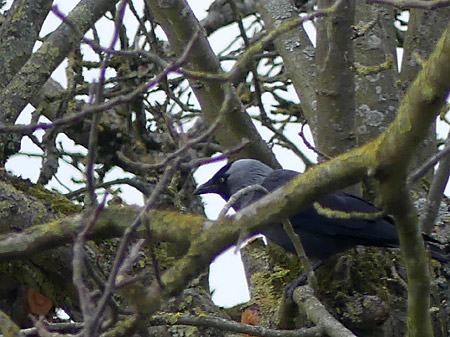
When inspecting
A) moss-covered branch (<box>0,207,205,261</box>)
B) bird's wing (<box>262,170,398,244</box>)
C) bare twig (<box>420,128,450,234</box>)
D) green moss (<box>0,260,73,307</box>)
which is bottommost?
moss-covered branch (<box>0,207,205,261</box>)

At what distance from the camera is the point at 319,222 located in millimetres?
6109

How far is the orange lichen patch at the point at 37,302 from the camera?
4.39 metres

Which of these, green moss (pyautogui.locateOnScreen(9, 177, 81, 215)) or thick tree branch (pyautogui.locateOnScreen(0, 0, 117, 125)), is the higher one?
thick tree branch (pyautogui.locateOnScreen(0, 0, 117, 125))

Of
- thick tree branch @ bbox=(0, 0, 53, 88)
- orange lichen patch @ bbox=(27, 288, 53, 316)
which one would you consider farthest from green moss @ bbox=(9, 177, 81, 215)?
thick tree branch @ bbox=(0, 0, 53, 88)

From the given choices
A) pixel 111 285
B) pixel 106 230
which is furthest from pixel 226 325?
pixel 111 285

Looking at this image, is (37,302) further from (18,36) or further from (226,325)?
(18,36)

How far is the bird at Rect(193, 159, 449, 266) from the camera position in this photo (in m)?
5.07

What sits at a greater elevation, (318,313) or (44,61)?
(44,61)

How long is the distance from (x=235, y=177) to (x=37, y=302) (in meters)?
2.53

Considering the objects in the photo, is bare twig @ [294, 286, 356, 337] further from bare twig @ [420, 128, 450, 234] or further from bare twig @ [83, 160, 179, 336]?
bare twig @ [83, 160, 179, 336]

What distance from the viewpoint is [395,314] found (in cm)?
462

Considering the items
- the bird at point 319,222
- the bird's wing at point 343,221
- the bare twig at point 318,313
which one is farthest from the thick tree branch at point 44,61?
the bare twig at point 318,313

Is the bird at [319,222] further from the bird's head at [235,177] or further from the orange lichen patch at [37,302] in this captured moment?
the orange lichen patch at [37,302]

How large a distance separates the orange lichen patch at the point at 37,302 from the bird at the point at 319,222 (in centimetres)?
123
